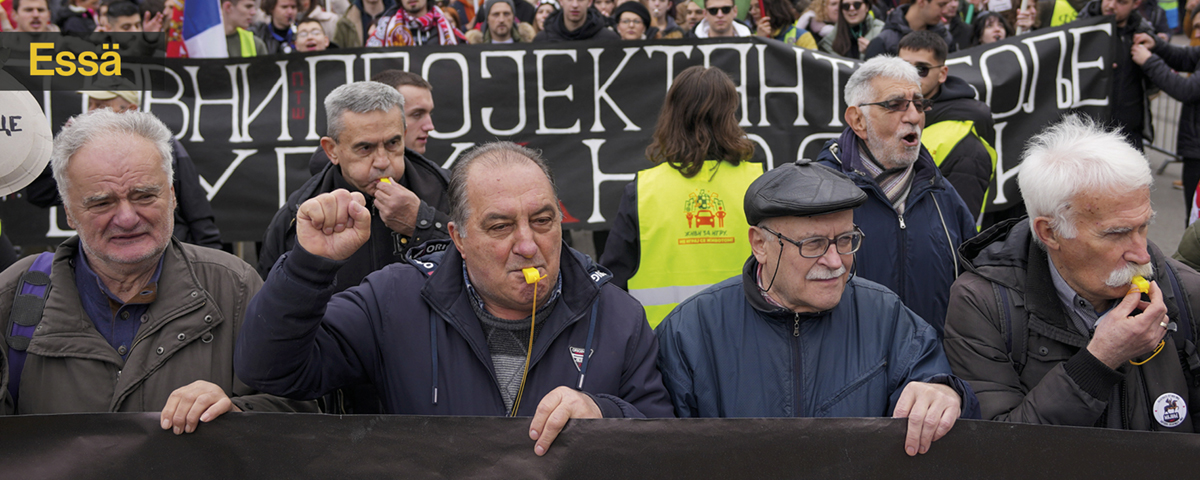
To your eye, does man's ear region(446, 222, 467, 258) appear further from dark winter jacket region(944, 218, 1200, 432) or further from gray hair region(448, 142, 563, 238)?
dark winter jacket region(944, 218, 1200, 432)

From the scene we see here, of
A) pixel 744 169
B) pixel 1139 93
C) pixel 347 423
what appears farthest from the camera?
pixel 1139 93

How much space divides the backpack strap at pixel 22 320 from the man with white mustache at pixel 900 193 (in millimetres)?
2741

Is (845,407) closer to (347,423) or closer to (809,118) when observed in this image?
(347,423)

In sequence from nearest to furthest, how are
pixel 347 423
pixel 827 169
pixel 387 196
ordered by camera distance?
pixel 347 423 → pixel 827 169 → pixel 387 196

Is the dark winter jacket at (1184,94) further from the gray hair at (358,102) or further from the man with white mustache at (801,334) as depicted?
the gray hair at (358,102)

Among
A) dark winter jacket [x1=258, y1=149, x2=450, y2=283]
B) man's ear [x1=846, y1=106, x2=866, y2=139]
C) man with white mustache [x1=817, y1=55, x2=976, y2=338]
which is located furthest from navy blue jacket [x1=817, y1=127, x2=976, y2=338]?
dark winter jacket [x1=258, y1=149, x2=450, y2=283]

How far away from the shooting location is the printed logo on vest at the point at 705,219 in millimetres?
3951

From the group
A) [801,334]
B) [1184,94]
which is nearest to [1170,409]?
[801,334]

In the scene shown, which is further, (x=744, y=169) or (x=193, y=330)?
(x=744, y=169)

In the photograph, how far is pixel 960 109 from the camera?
4785mm

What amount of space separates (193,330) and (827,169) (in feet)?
5.88

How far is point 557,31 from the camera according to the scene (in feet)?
27.1

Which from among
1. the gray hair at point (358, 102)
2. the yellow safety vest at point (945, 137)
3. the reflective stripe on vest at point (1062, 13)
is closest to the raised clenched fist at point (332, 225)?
the gray hair at point (358, 102)

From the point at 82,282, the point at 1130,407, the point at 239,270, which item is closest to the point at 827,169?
the point at 1130,407
